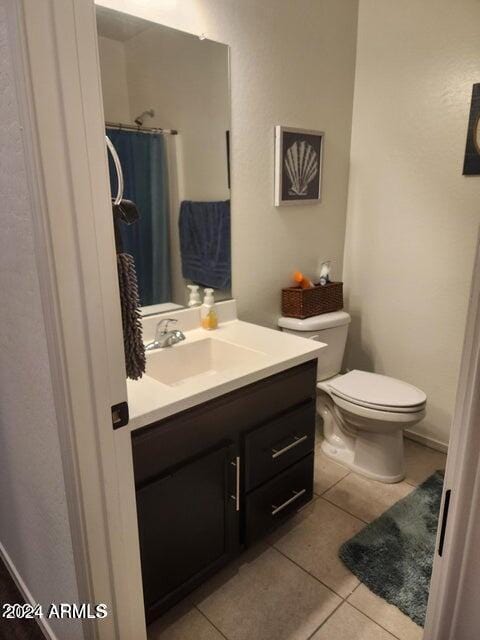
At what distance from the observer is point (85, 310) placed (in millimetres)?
785

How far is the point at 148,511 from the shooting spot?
118cm

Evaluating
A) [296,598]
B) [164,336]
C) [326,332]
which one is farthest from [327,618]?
[326,332]

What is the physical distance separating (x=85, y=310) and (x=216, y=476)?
2.59ft

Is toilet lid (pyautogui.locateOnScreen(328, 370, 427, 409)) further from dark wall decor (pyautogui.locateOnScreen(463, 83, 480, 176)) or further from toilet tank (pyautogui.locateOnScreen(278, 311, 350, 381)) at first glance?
dark wall decor (pyautogui.locateOnScreen(463, 83, 480, 176))

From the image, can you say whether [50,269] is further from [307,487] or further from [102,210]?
[307,487]

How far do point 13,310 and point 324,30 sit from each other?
2.05 metres

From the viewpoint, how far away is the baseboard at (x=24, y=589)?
50.4 inches

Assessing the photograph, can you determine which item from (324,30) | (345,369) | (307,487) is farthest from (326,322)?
(324,30)

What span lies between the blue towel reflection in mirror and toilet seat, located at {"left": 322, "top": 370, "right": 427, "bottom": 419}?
785mm

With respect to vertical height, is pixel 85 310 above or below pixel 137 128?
below

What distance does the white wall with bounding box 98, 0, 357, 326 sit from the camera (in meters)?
1.76

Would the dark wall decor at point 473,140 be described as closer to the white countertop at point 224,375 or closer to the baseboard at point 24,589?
the white countertop at point 224,375

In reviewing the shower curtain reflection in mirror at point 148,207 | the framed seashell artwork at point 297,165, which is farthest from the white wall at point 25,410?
the framed seashell artwork at point 297,165

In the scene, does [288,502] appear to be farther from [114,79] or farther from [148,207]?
[114,79]
